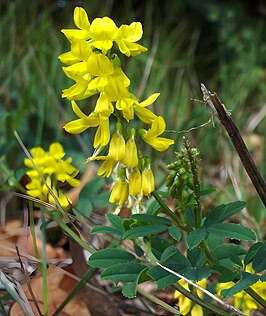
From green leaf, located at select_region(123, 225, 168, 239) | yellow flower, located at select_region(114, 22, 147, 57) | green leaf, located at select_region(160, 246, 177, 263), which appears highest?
yellow flower, located at select_region(114, 22, 147, 57)

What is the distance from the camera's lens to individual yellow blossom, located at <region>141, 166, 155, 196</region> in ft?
3.04

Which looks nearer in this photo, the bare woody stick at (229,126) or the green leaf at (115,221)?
the bare woody stick at (229,126)

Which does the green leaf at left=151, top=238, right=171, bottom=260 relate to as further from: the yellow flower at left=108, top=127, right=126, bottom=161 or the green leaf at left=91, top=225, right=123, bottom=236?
the yellow flower at left=108, top=127, right=126, bottom=161

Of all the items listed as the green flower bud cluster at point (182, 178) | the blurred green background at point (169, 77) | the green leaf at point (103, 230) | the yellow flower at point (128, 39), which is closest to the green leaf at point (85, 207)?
the blurred green background at point (169, 77)

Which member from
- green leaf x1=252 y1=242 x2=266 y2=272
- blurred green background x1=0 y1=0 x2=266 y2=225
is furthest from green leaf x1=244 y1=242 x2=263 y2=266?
blurred green background x1=0 y1=0 x2=266 y2=225

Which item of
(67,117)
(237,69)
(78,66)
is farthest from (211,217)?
(237,69)

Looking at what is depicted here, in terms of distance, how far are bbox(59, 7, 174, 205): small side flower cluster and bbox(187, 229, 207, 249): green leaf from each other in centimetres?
9

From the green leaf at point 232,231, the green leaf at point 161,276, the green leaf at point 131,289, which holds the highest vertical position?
the green leaf at point 232,231

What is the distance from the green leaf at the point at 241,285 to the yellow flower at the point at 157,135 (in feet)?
0.74

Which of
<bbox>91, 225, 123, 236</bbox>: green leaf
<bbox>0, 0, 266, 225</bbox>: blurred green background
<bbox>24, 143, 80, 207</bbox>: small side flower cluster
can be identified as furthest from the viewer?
<bbox>0, 0, 266, 225</bbox>: blurred green background

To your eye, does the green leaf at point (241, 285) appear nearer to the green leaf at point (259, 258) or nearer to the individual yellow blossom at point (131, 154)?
the green leaf at point (259, 258)

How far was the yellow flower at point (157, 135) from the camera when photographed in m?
0.91

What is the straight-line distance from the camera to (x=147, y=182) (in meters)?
0.93

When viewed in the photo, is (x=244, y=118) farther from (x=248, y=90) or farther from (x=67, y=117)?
(x=67, y=117)
